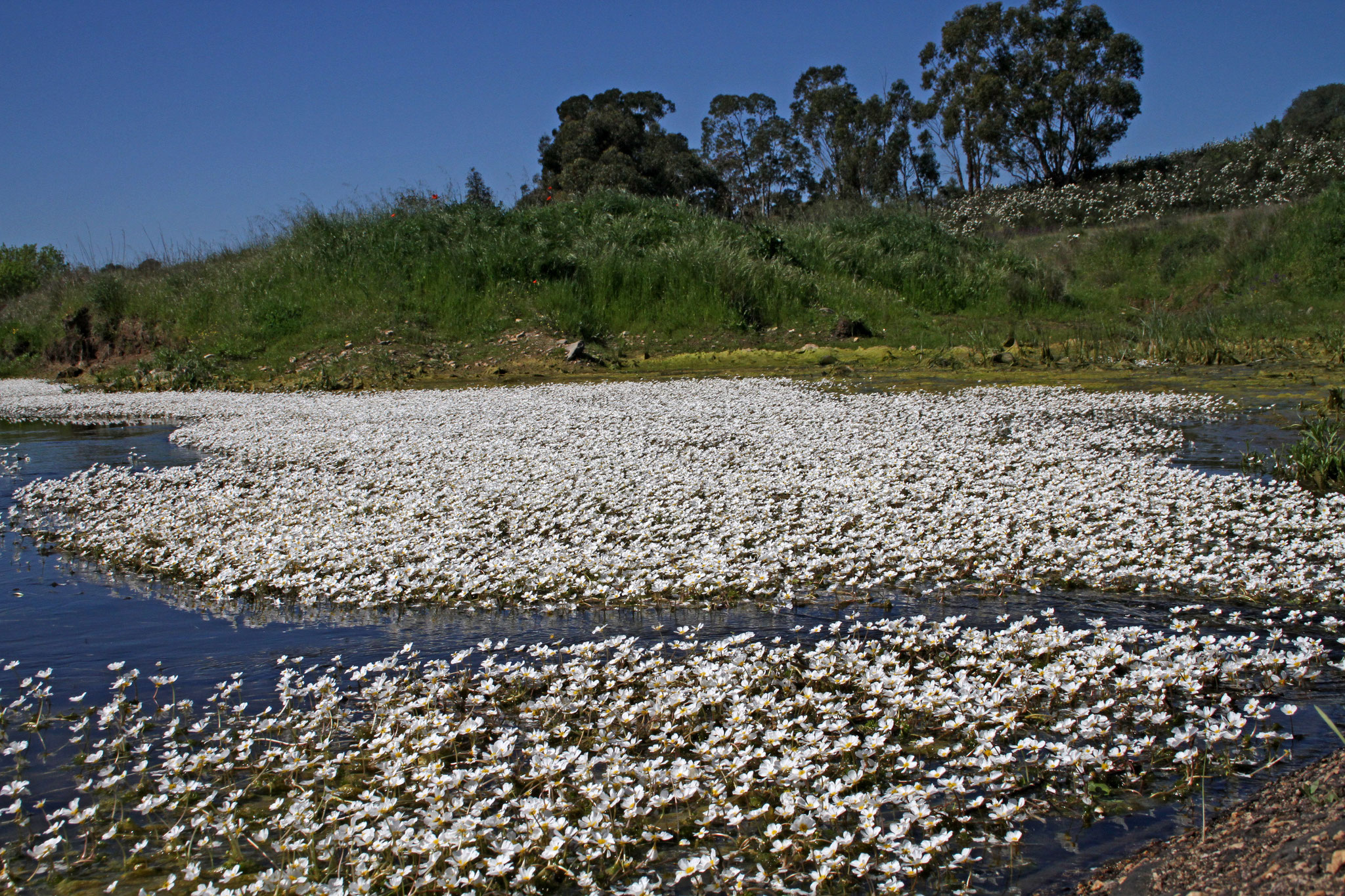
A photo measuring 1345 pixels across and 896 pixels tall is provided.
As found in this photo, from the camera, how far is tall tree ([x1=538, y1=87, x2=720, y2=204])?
45.7 meters

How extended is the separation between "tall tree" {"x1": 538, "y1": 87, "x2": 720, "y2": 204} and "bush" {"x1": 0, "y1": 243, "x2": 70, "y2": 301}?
23608 millimetres

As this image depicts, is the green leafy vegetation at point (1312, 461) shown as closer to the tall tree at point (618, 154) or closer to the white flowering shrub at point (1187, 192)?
the white flowering shrub at point (1187, 192)

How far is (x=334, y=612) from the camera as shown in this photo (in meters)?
5.05

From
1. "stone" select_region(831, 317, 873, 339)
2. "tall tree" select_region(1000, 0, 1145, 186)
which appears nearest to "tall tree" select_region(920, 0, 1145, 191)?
"tall tree" select_region(1000, 0, 1145, 186)

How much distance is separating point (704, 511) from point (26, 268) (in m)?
51.2

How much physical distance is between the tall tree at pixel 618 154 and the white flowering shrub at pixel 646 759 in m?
40.0

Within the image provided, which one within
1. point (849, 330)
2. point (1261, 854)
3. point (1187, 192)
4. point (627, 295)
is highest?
point (1187, 192)

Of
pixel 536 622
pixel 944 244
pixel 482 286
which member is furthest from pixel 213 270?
pixel 536 622

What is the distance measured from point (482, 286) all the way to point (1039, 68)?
1434 inches

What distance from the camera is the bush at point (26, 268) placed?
40.4 m

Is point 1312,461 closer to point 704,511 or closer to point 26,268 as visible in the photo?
point 704,511

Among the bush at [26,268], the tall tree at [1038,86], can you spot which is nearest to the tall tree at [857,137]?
the tall tree at [1038,86]

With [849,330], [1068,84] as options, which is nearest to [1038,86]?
[1068,84]

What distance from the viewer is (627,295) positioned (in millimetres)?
21078
